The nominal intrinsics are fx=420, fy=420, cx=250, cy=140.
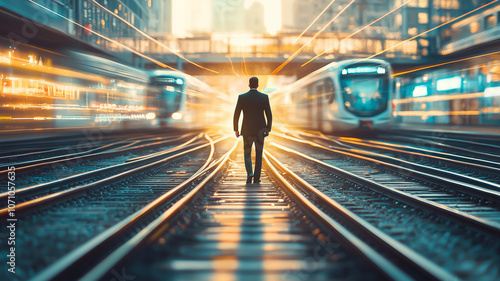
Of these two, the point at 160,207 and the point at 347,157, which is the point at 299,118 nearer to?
the point at 347,157

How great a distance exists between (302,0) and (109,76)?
10495cm

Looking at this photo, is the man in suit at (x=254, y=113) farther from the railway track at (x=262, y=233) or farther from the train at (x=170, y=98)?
the train at (x=170, y=98)

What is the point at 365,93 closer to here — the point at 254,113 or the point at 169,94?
the point at 169,94

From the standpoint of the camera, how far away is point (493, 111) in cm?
1983

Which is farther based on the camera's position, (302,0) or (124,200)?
(302,0)

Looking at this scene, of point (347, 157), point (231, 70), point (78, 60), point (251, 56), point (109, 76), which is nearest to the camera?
point (347, 157)

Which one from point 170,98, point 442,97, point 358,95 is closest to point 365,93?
point 358,95

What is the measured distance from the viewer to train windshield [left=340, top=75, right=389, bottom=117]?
49.4 ft

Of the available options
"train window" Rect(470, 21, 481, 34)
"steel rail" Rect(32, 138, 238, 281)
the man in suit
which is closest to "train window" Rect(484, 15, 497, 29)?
"train window" Rect(470, 21, 481, 34)

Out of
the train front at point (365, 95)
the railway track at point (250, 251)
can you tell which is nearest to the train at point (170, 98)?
the train front at point (365, 95)

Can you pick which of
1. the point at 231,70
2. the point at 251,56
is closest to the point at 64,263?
the point at 251,56

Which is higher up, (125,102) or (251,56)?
(251,56)

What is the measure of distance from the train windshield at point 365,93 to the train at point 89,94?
786cm

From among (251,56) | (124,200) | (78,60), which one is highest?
(251,56)
